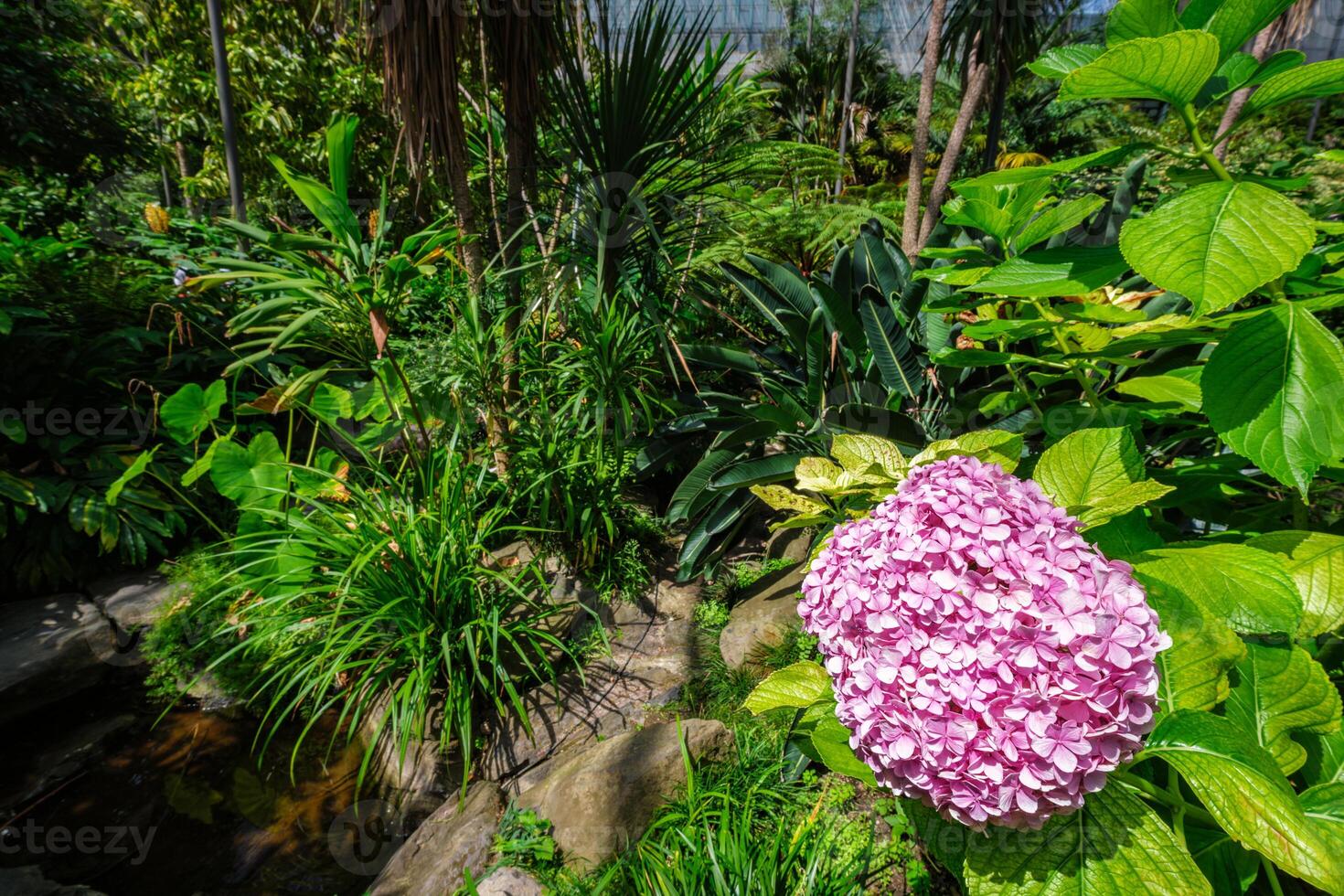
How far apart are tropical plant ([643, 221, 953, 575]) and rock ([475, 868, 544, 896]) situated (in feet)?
3.56

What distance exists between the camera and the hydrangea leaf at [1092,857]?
20.4 inches

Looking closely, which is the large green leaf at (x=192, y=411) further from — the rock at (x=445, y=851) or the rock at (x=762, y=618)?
the rock at (x=762, y=618)

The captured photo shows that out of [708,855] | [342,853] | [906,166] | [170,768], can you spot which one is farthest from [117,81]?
[906,166]

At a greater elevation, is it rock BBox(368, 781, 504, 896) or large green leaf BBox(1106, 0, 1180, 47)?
large green leaf BBox(1106, 0, 1180, 47)

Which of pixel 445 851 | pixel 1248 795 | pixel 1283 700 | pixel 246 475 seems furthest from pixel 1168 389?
pixel 246 475

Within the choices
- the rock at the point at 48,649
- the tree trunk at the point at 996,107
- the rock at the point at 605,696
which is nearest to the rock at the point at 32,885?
the rock at the point at 48,649

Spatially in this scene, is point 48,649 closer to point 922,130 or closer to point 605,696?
point 605,696

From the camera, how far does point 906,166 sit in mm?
15242

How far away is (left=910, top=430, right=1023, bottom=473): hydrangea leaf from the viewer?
78 centimetres

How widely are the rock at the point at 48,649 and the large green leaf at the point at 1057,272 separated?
3.58 metres

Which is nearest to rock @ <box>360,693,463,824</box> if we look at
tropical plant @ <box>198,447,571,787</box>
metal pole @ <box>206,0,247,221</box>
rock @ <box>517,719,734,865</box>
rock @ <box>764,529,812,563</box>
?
tropical plant @ <box>198,447,571,787</box>

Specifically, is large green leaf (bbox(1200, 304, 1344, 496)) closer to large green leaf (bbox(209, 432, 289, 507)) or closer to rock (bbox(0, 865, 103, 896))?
rock (bbox(0, 865, 103, 896))

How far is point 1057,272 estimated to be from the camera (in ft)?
2.22

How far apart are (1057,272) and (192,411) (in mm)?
3469
